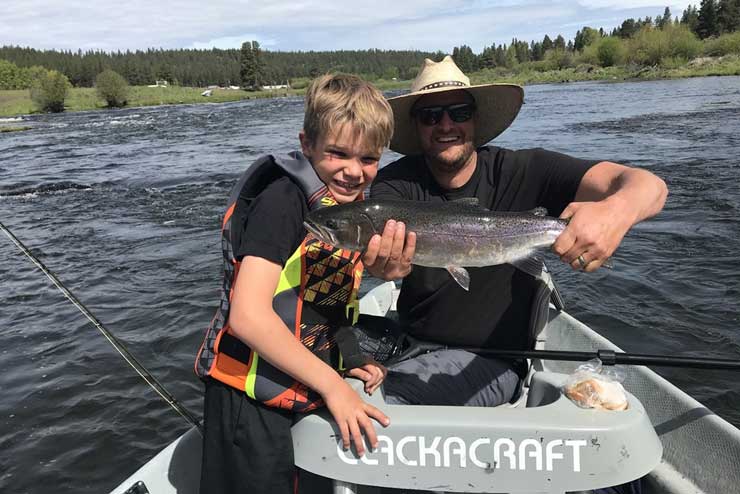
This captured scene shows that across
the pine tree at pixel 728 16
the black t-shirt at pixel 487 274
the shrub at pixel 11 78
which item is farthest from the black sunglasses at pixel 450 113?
the shrub at pixel 11 78

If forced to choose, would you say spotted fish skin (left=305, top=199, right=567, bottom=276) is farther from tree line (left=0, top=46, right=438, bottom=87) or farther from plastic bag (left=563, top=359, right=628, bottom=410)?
tree line (left=0, top=46, right=438, bottom=87)

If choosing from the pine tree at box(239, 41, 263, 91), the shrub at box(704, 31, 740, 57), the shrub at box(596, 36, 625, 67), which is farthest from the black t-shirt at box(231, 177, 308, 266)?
the pine tree at box(239, 41, 263, 91)

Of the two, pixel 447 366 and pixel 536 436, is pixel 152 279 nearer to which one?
pixel 447 366

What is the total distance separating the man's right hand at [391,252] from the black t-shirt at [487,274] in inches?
18.1

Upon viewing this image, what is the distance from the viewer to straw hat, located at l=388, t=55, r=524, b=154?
3.54 m

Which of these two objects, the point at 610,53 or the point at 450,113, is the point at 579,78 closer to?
the point at 610,53

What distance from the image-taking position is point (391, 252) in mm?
2734

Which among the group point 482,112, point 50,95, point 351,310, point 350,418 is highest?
point 50,95

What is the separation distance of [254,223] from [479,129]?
7.49ft

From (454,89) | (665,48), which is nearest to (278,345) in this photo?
(454,89)

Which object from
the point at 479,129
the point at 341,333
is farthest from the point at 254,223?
the point at 479,129

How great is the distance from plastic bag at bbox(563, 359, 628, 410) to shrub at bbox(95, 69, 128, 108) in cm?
8530

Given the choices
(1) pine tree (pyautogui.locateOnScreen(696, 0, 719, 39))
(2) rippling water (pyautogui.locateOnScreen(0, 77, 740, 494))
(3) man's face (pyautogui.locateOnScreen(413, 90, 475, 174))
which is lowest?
(2) rippling water (pyautogui.locateOnScreen(0, 77, 740, 494))

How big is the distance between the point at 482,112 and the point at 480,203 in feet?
2.60
